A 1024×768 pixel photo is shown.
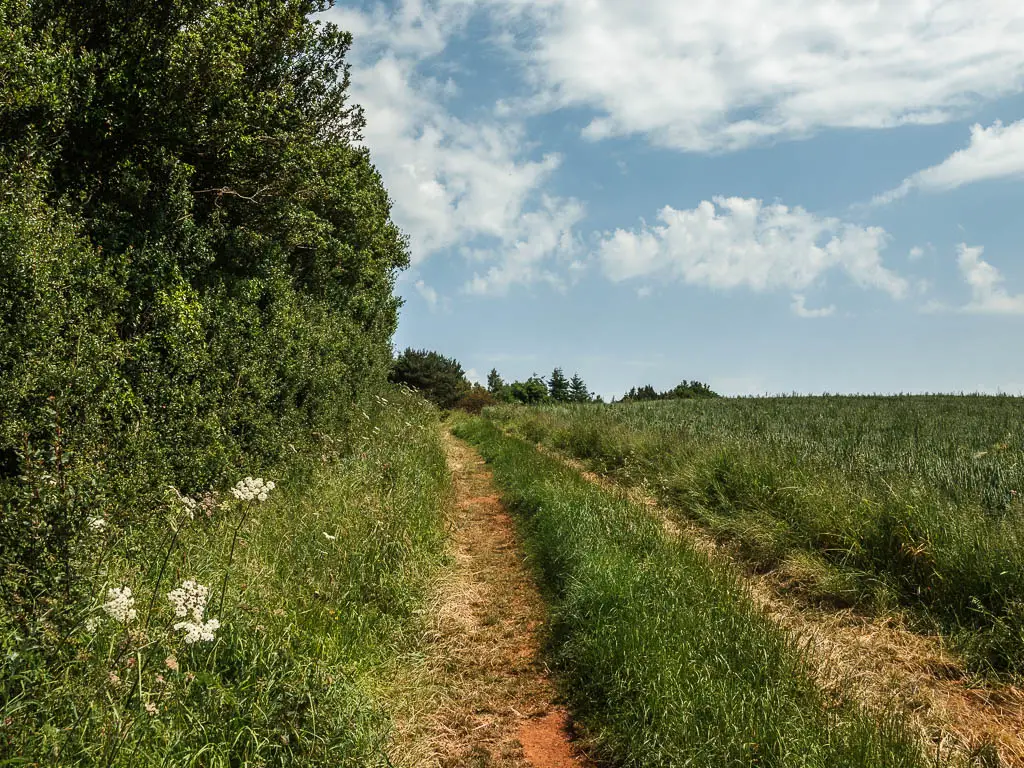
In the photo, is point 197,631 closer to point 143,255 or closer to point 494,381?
point 143,255

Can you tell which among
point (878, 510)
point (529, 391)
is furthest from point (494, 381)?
point (878, 510)

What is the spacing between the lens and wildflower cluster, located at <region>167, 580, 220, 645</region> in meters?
2.82

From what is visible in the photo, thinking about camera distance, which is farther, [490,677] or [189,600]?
[490,677]

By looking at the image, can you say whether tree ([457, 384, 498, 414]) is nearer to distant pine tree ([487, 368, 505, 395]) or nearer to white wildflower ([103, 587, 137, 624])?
distant pine tree ([487, 368, 505, 395])

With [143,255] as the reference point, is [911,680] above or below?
below

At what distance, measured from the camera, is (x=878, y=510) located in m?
6.71

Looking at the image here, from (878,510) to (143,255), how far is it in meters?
8.43

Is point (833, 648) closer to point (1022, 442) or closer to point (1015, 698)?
point (1015, 698)

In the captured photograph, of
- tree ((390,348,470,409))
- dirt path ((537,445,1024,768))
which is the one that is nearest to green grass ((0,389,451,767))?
dirt path ((537,445,1024,768))

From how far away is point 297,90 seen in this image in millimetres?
10266

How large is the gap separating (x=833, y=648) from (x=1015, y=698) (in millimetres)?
1173

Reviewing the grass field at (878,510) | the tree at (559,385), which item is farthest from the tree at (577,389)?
the grass field at (878,510)

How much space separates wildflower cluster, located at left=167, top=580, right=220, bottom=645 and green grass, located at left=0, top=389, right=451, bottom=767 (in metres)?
0.19

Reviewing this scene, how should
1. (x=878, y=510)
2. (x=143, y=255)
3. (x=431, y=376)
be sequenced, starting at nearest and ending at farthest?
(x=143, y=255), (x=878, y=510), (x=431, y=376)
